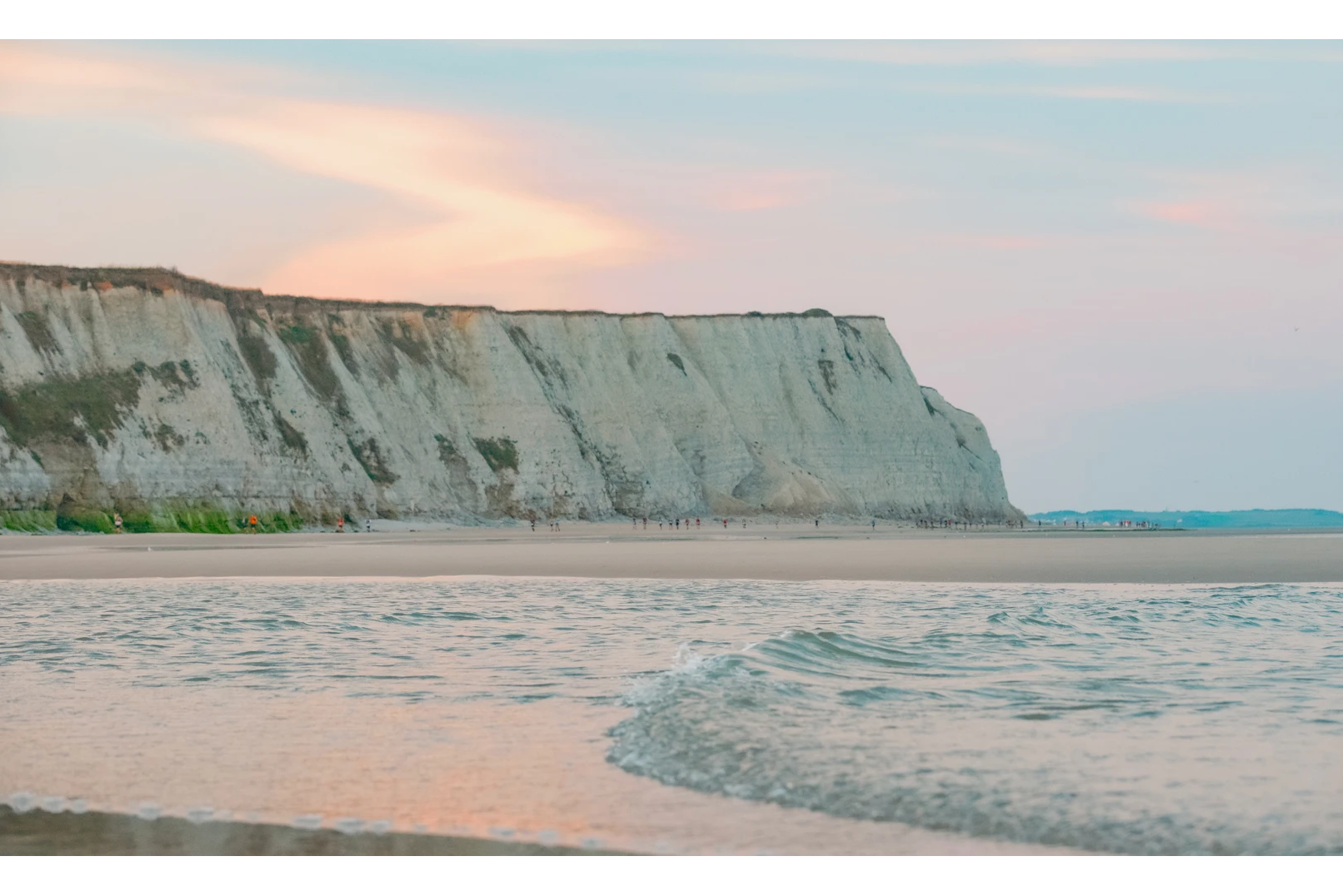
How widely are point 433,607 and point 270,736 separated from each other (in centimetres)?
773

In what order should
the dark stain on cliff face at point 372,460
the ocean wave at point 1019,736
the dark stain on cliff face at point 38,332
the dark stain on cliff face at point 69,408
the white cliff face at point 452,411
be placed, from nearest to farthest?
the ocean wave at point 1019,736 < the dark stain on cliff face at point 69,408 < the white cliff face at point 452,411 < the dark stain on cliff face at point 38,332 < the dark stain on cliff face at point 372,460

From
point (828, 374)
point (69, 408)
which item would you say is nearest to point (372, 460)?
point (69, 408)

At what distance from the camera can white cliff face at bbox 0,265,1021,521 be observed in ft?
162

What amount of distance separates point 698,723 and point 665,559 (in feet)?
67.1

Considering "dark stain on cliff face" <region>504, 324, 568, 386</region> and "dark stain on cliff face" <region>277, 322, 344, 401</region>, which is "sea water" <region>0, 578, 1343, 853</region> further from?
"dark stain on cliff face" <region>504, 324, 568, 386</region>

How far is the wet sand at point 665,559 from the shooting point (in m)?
22.3

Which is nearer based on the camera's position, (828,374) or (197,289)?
(197,289)

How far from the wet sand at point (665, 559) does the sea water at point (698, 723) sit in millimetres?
7957

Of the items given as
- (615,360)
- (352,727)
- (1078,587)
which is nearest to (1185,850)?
(352,727)

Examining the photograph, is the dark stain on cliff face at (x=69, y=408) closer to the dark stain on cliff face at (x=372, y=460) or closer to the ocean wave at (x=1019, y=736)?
the dark stain on cliff face at (x=372, y=460)

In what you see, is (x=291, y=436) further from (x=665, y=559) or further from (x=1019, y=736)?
(x=1019, y=736)

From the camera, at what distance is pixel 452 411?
221ft

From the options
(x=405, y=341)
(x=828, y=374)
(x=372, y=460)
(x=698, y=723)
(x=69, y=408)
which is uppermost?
(x=828, y=374)

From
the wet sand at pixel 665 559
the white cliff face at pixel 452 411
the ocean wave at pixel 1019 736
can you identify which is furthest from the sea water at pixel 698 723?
the white cliff face at pixel 452 411
